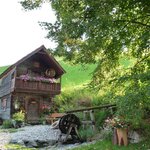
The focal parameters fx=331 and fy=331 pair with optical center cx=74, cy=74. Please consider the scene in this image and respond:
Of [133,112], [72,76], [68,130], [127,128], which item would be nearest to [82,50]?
[127,128]

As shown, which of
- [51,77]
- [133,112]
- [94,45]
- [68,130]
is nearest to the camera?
[133,112]

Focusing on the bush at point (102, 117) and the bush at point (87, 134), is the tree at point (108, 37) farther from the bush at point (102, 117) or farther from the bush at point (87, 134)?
the bush at point (87, 134)

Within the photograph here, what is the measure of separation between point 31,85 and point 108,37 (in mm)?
19892

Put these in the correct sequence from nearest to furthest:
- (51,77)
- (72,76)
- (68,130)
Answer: (68,130), (51,77), (72,76)

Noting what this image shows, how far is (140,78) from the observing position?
9109mm

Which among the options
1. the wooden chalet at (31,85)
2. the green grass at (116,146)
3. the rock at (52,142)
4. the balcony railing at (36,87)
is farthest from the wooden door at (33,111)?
the green grass at (116,146)

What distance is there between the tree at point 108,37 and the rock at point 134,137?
63.9 inches

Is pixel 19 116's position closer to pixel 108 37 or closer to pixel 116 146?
pixel 116 146

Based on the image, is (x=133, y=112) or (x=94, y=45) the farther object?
(x=94, y=45)

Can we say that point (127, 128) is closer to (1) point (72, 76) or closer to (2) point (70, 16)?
(2) point (70, 16)

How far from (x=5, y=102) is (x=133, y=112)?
91.8ft

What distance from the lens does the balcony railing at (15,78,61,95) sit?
30.6 m

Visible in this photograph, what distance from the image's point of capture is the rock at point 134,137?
12101mm

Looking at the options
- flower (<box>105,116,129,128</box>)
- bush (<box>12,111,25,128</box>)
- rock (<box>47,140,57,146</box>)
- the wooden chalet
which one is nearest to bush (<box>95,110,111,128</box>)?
rock (<box>47,140,57,146</box>)
